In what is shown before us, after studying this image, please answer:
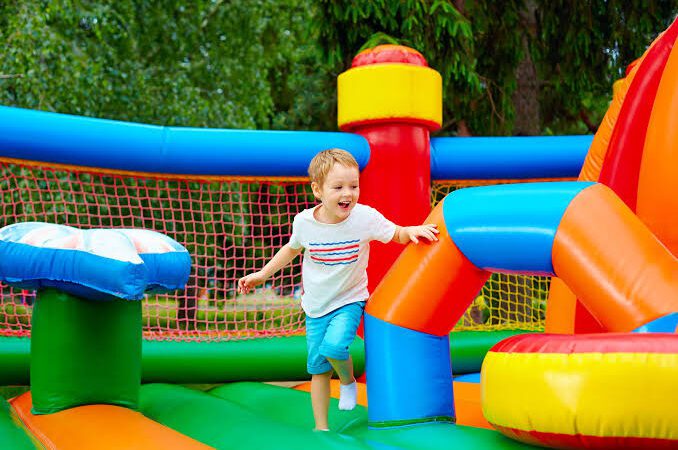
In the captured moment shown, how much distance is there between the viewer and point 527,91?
20.9 feet

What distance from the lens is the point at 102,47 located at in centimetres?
845

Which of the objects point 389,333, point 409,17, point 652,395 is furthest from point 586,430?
point 409,17

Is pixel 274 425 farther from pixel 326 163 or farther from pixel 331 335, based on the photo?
pixel 326 163

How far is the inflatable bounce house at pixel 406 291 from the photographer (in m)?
1.57

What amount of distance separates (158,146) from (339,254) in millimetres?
991

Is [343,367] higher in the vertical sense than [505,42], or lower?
lower

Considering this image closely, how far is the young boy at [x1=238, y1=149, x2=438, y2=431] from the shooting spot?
2.18m

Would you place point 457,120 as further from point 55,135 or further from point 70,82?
point 55,135

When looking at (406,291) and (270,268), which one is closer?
(406,291)

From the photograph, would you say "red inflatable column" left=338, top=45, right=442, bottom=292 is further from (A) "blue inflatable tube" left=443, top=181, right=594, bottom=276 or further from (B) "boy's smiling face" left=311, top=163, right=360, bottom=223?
(A) "blue inflatable tube" left=443, top=181, right=594, bottom=276

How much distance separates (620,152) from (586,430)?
94 cm

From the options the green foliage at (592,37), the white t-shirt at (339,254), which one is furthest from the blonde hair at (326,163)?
the green foliage at (592,37)

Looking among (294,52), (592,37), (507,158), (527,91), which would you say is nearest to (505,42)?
(527,91)

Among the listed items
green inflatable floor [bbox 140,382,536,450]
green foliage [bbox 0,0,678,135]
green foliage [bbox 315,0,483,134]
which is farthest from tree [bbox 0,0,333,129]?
green inflatable floor [bbox 140,382,536,450]
